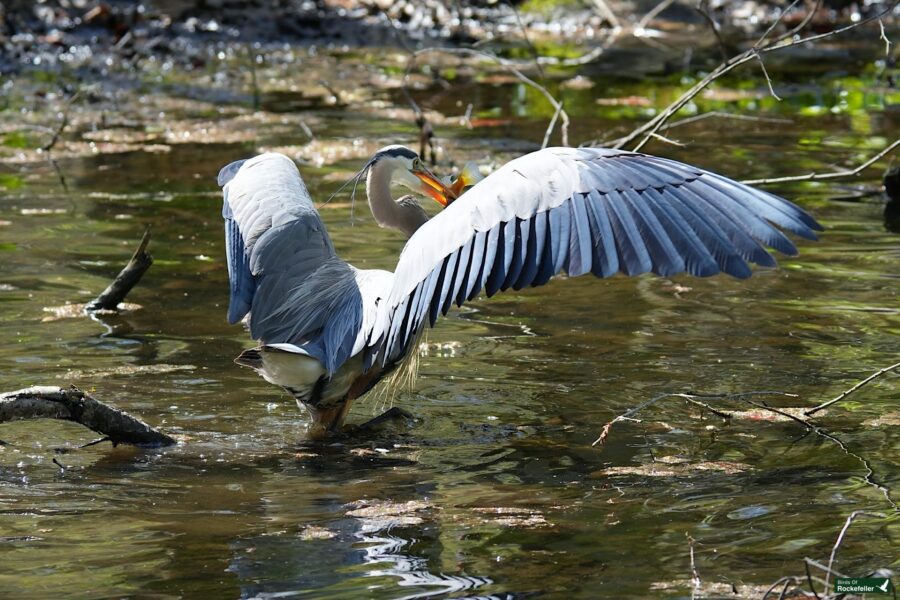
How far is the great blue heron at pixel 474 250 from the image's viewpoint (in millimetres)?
4430

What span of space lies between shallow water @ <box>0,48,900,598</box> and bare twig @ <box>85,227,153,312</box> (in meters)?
0.14

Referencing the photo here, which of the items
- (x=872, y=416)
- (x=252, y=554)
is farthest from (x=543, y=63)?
(x=252, y=554)

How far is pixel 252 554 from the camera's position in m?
3.99

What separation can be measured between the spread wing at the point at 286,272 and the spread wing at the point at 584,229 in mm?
542

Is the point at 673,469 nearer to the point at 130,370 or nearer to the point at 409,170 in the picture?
the point at 409,170

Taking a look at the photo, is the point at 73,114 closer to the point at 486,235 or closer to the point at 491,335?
the point at 491,335

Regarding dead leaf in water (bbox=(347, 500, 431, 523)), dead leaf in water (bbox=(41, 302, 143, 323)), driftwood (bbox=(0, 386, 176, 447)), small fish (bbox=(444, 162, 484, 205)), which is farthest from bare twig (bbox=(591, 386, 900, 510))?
dead leaf in water (bbox=(41, 302, 143, 323))

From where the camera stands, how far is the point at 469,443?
17.0 ft

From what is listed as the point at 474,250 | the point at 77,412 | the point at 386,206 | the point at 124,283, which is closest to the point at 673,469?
the point at 474,250

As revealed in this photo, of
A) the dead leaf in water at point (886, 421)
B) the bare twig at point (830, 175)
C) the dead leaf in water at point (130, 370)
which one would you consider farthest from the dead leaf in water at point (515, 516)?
the dead leaf in water at point (130, 370)

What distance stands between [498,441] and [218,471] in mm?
1026

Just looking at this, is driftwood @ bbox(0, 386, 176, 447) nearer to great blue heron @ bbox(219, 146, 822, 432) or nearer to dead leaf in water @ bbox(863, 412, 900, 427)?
great blue heron @ bbox(219, 146, 822, 432)

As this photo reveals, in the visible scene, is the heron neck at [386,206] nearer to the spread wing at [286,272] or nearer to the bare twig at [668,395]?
the spread wing at [286,272]

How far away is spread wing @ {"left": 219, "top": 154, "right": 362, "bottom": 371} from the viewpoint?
5457mm
